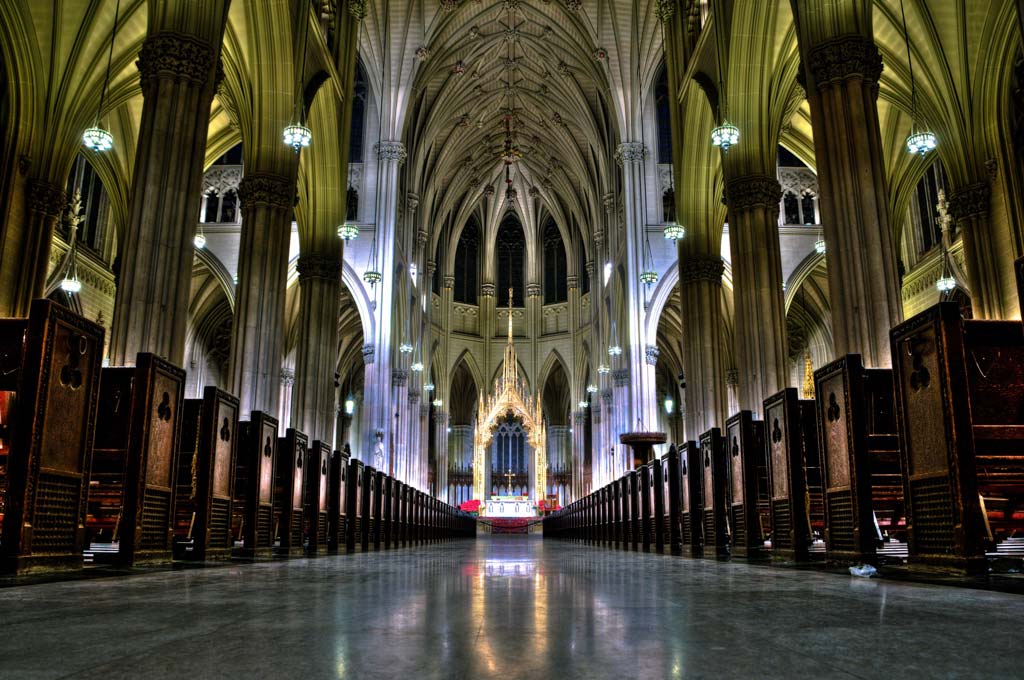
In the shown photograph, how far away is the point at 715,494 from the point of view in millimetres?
9281

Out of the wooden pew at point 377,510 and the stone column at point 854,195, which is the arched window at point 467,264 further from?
the stone column at point 854,195

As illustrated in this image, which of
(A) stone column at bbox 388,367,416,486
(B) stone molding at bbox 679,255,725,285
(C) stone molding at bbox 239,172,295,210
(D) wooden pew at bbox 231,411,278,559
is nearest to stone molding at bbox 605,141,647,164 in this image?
(B) stone molding at bbox 679,255,725,285

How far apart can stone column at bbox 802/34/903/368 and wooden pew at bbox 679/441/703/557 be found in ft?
8.02

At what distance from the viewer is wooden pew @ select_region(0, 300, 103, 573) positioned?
4.89 metres

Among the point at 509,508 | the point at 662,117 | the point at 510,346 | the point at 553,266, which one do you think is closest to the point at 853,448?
the point at 662,117

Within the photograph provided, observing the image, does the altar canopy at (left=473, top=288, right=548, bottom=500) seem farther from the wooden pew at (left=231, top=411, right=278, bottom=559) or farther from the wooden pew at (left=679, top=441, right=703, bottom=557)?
the wooden pew at (left=231, top=411, right=278, bottom=559)

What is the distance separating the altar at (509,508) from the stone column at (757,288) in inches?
993

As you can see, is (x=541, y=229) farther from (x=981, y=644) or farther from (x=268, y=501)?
(x=981, y=644)

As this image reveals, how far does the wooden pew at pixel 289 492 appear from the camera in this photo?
9898mm

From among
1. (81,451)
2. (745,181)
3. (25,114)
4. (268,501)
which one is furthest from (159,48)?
(745,181)

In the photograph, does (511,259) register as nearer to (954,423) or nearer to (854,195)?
(854,195)

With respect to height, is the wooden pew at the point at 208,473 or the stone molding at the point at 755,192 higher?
the stone molding at the point at 755,192

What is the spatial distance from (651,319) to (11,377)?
2315 cm

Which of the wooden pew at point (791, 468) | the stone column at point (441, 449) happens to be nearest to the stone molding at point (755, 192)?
the wooden pew at point (791, 468)
